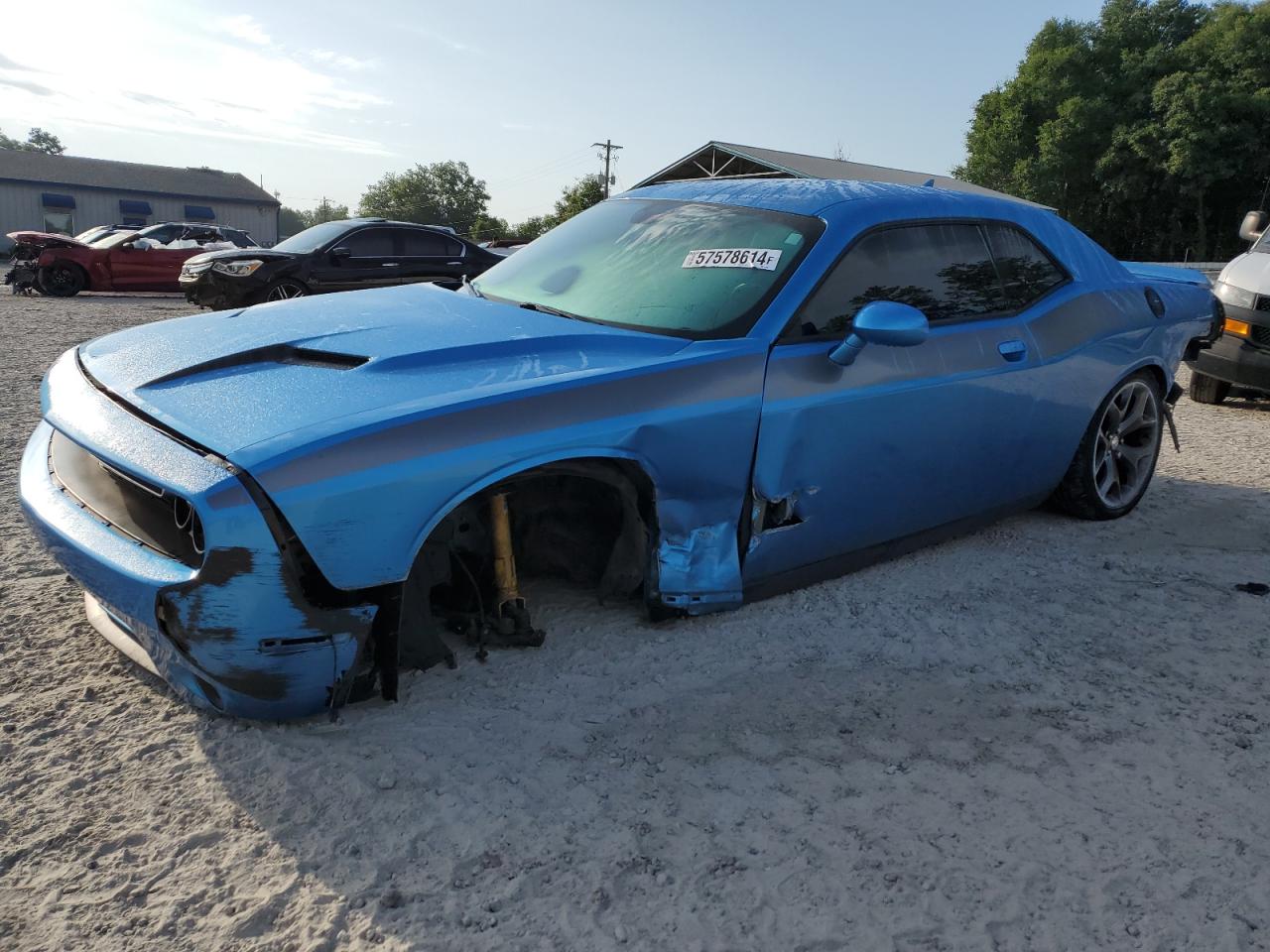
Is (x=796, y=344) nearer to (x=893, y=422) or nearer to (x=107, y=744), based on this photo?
(x=893, y=422)

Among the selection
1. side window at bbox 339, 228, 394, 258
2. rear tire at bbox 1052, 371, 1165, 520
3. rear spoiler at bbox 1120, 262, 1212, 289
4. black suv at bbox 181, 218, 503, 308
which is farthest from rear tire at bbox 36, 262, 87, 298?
rear tire at bbox 1052, 371, 1165, 520

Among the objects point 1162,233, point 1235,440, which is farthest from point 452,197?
point 1235,440

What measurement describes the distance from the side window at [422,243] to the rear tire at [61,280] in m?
7.35

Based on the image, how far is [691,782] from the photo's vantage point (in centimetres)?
242

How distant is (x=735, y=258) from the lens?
10.8ft

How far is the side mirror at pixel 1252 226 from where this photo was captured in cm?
779

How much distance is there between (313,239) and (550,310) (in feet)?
37.0

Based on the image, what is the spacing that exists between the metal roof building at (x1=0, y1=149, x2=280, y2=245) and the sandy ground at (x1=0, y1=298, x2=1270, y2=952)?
4812cm

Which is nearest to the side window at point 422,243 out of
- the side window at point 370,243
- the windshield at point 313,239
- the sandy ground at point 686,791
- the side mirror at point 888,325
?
the side window at point 370,243

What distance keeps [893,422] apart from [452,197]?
9220 cm

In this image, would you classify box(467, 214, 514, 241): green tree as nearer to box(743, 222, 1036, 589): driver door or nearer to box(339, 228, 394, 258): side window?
box(339, 228, 394, 258): side window

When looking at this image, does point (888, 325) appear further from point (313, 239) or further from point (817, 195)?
point (313, 239)

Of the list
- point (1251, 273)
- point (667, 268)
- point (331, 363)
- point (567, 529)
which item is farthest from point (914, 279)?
point (1251, 273)

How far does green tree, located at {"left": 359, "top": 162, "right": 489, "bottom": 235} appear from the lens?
87688mm
